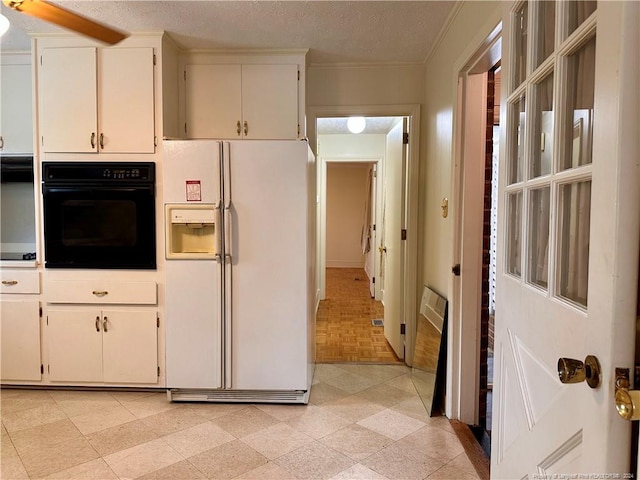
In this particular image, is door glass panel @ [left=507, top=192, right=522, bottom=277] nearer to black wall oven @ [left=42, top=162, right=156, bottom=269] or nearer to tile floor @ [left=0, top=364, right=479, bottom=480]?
tile floor @ [left=0, top=364, right=479, bottom=480]

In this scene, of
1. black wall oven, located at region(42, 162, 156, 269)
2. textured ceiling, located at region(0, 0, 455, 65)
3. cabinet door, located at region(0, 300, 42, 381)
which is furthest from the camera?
cabinet door, located at region(0, 300, 42, 381)

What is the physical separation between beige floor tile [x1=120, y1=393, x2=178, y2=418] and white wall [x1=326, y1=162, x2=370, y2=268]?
6.43 metres

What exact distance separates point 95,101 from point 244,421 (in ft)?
7.40

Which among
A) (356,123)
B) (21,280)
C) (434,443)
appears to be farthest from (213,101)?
(434,443)

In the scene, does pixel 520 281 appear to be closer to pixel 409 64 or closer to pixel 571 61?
pixel 571 61

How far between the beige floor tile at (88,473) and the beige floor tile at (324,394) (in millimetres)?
1170

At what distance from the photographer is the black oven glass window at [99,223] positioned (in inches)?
96.4

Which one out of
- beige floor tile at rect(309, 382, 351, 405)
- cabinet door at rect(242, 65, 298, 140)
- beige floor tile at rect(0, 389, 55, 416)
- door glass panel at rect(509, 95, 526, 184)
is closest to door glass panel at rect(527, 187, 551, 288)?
door glass panel at rect(509, 95, 526, 184)

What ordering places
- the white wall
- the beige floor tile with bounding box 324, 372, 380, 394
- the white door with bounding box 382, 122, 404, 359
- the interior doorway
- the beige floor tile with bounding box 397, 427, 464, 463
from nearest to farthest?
1. the beige floor tile with bounding box 397, 427, 464, 463
2. the beige floor tile with bounding box 324, 372, 380, 394
3. the white door with bounding box 382, 122, 404, 359
4. the interior doorway
5. the white wall

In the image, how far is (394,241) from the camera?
3.37 m

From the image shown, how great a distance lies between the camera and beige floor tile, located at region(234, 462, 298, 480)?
1733 millimetres

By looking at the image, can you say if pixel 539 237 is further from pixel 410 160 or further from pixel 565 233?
pixel 410 160

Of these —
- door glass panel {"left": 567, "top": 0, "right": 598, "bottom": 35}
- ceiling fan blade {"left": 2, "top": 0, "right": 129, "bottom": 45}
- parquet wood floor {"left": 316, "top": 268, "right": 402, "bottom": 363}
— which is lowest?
parquet wood floor {"left": 316, "top": 268, "right": 402, "bottom": 363}

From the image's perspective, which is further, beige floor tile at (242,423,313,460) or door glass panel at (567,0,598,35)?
beige floor tile at (242,423,313,460)
